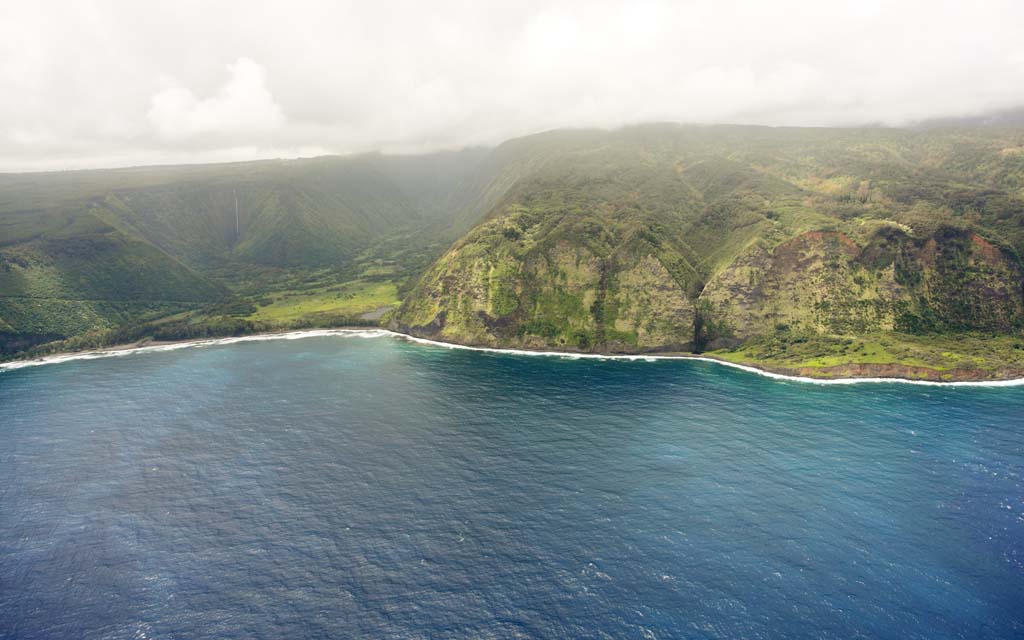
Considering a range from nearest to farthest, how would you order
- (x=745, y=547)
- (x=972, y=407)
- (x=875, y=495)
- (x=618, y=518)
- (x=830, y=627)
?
(x=830, y=627) < (x=745, y=547) < (x=618, y=518) < (x=875, y=495) < (x=972, y=407)

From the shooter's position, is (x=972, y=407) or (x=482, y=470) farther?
(x=972, y=407)

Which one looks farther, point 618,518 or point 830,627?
point 618,518

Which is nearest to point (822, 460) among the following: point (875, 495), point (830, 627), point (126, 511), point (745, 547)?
Answer: point (875, 495)

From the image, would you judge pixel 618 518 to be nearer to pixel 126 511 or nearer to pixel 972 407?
pixel 126 511

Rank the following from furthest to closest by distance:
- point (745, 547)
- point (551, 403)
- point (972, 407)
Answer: point (551, 403)
point (972, 407)
point (745, 547)

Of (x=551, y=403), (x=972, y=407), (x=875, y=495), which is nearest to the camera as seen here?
(x=875, y=495)

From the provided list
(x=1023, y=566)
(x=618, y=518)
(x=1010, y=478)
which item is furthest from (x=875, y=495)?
(x=618, y=518)
